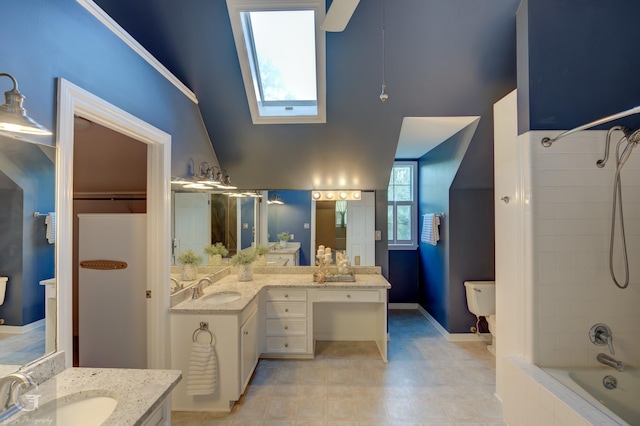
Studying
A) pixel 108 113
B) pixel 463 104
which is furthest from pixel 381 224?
pixel 108 113

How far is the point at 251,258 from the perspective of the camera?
10.7ft

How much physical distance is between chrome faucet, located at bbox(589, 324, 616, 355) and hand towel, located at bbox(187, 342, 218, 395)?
2.48 m

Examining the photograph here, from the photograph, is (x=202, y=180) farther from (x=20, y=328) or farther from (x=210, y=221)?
(x=20, y=328)

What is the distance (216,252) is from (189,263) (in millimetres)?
502

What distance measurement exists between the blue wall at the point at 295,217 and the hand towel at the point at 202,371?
1.70 m

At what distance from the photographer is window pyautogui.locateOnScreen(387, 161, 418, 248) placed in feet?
15.7

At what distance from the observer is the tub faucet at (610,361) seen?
5.58 feet

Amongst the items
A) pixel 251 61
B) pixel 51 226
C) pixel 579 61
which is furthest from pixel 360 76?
pixel 51 226

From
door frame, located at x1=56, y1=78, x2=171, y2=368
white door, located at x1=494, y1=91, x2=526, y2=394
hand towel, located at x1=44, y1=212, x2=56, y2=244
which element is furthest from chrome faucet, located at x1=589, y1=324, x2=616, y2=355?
hand towel, located at x1=44, y1=212, x2=56, y2=244

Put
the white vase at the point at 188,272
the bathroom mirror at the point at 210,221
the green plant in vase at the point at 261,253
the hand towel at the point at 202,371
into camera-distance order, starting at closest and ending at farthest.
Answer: the hand towel at the point at 202,371, the bathroom mirror at the point at 210,221, the white vase at the point at 188,272, the green plant in vase at the point at 261,253

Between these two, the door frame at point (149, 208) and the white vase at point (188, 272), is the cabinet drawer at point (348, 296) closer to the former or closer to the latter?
the white vase at point (188, 272)

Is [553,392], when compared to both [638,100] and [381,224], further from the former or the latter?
[381,224]

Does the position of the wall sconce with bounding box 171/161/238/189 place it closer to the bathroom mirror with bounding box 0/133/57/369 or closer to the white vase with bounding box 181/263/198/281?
the white vase with bounding box 181/263/198/281

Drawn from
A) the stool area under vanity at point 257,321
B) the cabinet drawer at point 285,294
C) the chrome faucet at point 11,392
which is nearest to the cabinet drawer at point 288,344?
the stool area under vanity at point 257,321
